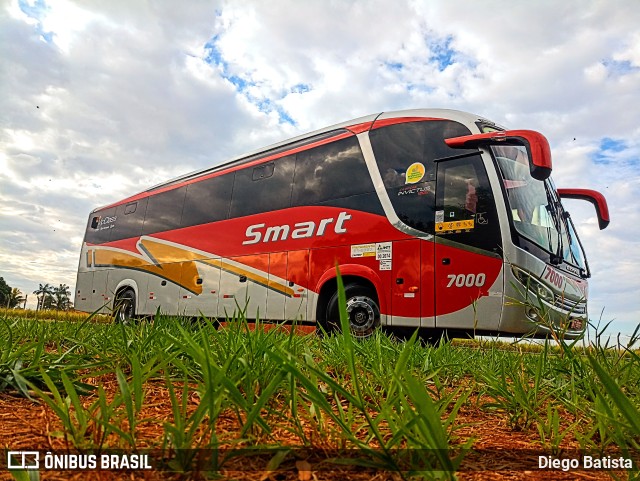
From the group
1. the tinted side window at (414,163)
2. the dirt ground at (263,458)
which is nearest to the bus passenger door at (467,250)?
the tinted side window at (414,163)

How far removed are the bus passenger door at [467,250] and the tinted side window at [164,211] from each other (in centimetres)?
641

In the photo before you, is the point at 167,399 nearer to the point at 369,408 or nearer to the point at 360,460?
the point at 369,408

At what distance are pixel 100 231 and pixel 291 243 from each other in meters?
8.01

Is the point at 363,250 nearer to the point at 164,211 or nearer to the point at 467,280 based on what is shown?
the point at 467,280

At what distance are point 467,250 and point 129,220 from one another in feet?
30.5

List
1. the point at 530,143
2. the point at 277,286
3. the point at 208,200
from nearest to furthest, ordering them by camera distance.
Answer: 1. the point at 530,143
2. the point at 277,286
3. the point at 208,200

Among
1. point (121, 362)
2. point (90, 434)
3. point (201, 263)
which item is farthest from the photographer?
point (201, 263)

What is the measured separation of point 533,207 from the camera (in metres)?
5.94

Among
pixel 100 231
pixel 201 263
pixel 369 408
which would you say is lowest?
pixel 369 408

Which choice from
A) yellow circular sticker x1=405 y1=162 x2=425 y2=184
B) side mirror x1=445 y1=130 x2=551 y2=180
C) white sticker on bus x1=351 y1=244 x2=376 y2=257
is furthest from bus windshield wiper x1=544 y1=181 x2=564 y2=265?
white sticker on bus x1=351 y1=244 x2=376 y2=257

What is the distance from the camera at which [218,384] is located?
1.15 m

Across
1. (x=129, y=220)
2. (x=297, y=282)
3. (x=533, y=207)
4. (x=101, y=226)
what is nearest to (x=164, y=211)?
(x=129, y=220)

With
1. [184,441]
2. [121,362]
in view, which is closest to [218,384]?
[184,441]

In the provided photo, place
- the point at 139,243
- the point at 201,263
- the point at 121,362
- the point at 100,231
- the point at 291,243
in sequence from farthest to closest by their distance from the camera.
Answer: the point at 100,231
the point at 139,243
the point at 201,263
the point at 291,243
the point at 121,362
